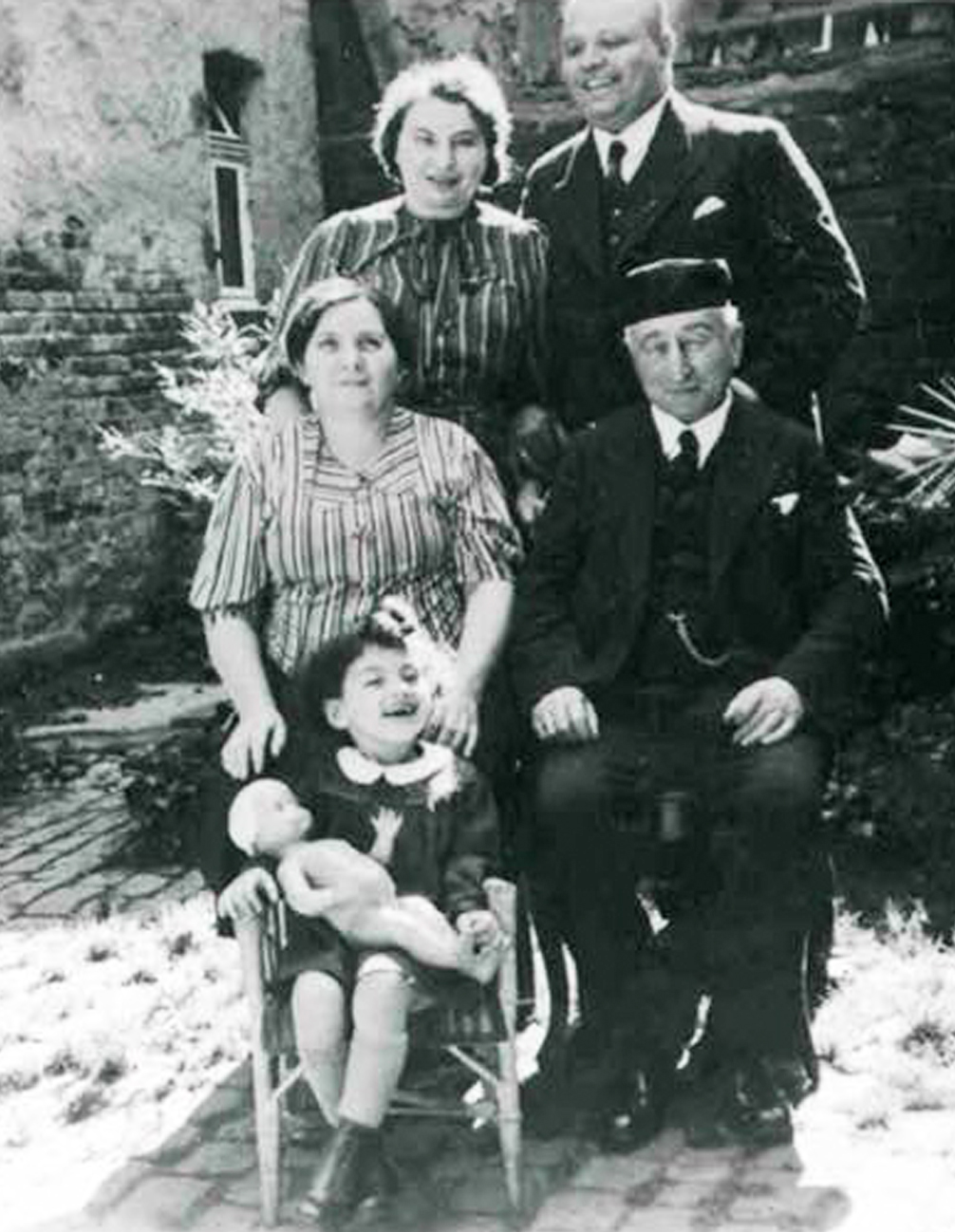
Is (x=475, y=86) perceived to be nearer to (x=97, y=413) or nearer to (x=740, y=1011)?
(x=740, y=1011)

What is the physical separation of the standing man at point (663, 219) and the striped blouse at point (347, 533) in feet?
1.76

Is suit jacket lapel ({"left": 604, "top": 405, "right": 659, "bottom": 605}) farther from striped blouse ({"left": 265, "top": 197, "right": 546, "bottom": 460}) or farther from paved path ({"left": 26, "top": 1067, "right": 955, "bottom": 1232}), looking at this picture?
paved path ({"left": 26, "top": 1067, "right": 955, "bottom": 1232})

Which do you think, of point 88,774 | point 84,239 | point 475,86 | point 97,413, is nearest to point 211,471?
point 97,413

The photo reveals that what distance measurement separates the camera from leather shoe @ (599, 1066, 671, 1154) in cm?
364

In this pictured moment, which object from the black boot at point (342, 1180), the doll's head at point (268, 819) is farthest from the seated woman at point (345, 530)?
the black boot at point (342, 1180)

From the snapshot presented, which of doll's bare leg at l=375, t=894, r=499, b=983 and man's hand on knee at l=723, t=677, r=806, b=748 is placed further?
man's hand on knee at l=723, t=677, r=806, b=748

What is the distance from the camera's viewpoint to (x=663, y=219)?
4238mm

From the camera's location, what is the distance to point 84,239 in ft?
29.7

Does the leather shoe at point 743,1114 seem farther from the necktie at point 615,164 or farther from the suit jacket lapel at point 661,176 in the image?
the necktie at point 615,164

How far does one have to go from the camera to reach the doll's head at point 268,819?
3.39 m

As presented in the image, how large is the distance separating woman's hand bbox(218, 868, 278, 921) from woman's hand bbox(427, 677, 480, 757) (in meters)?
0.47

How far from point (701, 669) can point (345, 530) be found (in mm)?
833

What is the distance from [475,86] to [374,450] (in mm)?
843

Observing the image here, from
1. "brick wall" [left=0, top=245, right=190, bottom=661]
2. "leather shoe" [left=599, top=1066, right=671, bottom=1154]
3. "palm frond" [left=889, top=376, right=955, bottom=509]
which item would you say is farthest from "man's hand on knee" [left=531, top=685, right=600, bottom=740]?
"brick wall" [left=0, top=245, right=190, bottom=661]
